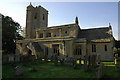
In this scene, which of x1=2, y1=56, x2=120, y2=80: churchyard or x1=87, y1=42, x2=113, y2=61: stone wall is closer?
x1=2, y1=56, x2=120, y2=80: churchyard

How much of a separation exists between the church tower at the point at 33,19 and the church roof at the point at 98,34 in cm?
1771

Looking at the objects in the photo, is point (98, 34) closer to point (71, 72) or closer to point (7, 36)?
point (71, 72)

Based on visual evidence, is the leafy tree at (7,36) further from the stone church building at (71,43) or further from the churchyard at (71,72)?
the churchyard at (71,72)

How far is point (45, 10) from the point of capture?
143ft

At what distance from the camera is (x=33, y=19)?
41344mm

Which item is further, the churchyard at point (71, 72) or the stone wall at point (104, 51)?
the stone wall at point (104, 51)

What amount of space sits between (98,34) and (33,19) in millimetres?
25717

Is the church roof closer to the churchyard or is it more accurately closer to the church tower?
the churchyard

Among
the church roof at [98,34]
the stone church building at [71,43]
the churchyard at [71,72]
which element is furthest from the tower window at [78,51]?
the churchyard at [71,72]

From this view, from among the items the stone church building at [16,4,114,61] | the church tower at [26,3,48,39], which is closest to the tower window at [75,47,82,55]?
the stone church building at [16,4,114,61]

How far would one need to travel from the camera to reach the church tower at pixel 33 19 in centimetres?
4022

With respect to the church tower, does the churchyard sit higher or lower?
lower

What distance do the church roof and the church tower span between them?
1771cm

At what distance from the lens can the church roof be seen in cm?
2456
